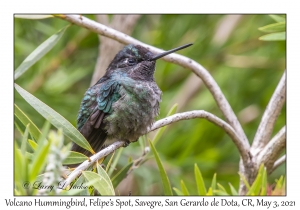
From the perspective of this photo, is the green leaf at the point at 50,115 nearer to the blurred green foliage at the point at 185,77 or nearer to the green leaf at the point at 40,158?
the green leaf at the point at 40,158

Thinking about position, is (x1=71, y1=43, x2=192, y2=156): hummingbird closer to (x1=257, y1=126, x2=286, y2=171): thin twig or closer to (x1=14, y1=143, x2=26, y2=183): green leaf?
(x1=257, y1=126, x2=286, y2=171): thin twig

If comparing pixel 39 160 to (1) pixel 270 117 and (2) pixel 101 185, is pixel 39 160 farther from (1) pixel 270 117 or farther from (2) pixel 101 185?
(1) pixel 270 117

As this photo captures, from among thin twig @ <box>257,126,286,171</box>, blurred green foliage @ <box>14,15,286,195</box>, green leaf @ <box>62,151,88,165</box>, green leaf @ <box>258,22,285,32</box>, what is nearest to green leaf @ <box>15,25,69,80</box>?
green leaf @ <box>62,151,88,165</box>

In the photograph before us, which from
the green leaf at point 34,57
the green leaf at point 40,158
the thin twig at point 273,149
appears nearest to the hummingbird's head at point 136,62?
the green leaf at point 34,57

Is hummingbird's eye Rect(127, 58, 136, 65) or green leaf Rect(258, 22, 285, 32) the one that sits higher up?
green leaf Rect(258, 22, 285, 32)

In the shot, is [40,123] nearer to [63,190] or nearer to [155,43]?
[155,43]
